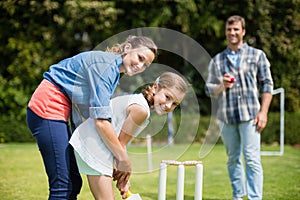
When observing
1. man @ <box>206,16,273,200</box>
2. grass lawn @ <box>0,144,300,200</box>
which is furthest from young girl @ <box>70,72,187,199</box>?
man @ <box>206,16,273,200</box>

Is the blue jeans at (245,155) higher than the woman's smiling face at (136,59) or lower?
lower

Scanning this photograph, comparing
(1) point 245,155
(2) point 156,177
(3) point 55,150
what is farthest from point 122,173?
(2) point 156,177

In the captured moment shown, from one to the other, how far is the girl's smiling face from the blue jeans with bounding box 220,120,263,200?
1.88 meters

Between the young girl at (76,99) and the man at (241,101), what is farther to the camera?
the man at (241,101)

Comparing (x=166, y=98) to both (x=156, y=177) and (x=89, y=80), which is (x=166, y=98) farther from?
(x=156, y=177)

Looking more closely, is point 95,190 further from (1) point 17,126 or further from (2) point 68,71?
(1) point 17,126

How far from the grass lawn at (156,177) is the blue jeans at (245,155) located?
0.35 meters

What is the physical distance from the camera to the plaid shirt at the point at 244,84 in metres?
4.35

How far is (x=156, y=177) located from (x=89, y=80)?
3917mm

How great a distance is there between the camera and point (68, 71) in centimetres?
251

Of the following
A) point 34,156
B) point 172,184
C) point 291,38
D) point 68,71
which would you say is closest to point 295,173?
point 172,184

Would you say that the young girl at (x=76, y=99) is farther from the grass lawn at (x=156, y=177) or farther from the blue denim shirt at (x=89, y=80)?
the grass lawn at (x=156, y=177)

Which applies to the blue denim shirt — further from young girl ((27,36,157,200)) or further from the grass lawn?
the grass lawn

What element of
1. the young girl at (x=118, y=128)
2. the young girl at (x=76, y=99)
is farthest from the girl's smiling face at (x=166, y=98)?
the young girl at (x=76, y=99)
